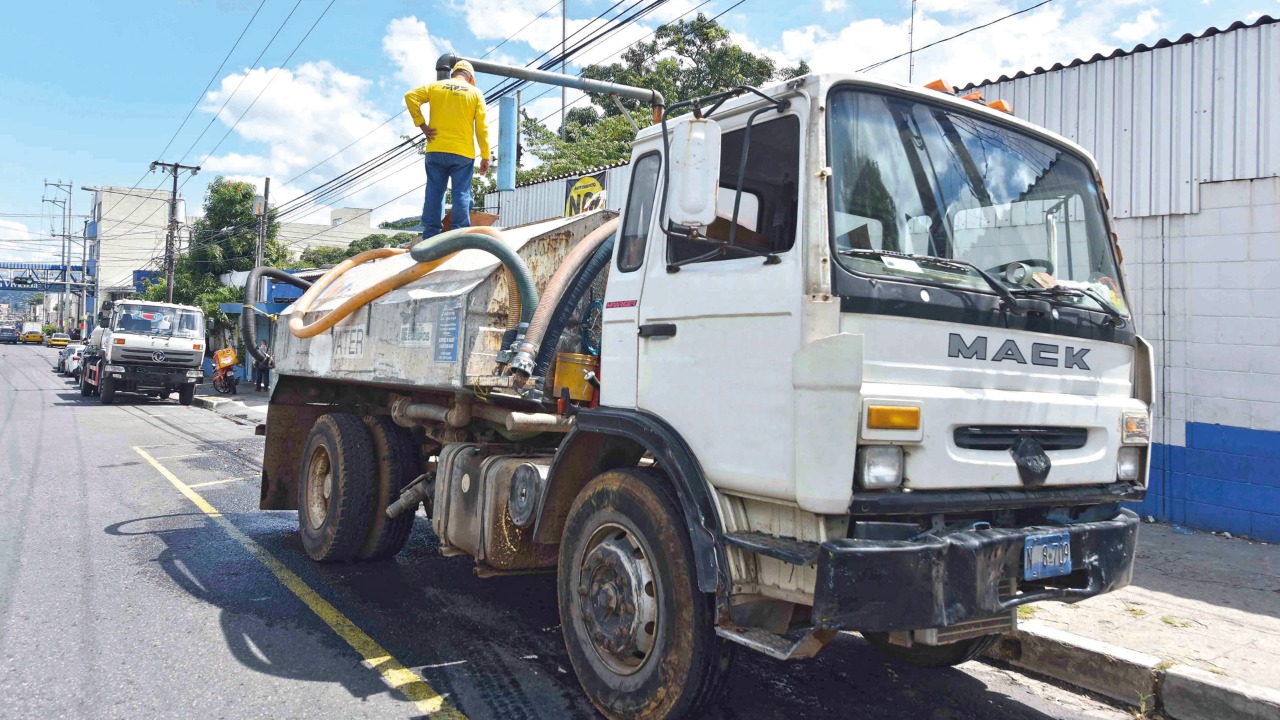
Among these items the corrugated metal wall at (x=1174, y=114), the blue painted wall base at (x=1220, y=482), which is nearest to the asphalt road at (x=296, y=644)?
the blue painted wall base at (x=1220, y=482)

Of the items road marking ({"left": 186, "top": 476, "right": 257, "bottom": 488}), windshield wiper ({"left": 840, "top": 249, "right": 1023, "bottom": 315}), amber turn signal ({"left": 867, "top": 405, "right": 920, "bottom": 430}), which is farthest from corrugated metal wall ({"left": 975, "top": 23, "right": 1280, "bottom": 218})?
road marking ({"left": 186, "top": 476, "right": 257, "bottom": 488})

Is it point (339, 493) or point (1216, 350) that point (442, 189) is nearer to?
point (339, 493)

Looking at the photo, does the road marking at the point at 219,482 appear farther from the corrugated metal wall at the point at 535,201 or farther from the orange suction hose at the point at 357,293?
the corrugated metal wall at the point at 535,201

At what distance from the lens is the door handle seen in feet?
11.9

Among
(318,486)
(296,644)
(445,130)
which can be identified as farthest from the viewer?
(445,130)

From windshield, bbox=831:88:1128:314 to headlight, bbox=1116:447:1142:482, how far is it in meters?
0.61

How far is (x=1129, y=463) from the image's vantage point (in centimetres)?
369

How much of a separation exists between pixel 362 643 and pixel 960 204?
3.69 m

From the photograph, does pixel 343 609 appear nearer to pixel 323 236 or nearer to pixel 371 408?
pixel 371 408

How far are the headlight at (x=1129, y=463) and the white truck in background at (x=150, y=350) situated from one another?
21254mm

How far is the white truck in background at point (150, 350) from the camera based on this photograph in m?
20.5

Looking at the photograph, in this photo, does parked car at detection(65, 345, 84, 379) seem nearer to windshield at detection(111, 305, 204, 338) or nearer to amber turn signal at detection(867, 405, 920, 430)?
windshield at detection(111, 305, 204, 338)

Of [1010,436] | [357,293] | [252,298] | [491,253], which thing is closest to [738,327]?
[1010,436]

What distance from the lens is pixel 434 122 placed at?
6996 mm
